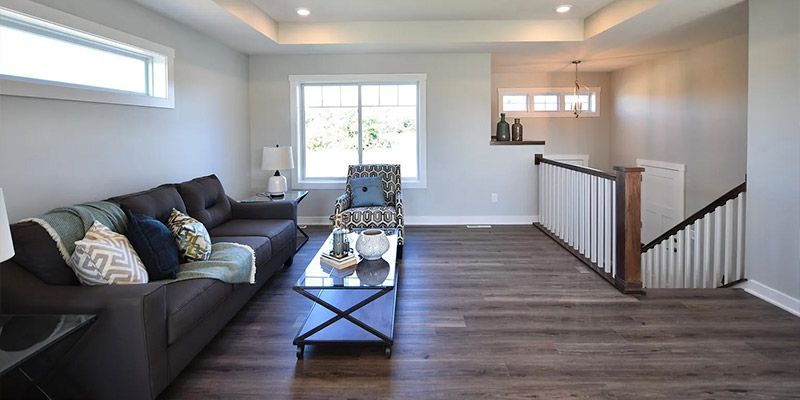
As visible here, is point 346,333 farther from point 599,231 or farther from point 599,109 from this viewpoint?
point 599,109

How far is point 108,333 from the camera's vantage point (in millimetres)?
2170

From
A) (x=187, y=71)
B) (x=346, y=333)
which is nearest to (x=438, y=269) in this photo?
(x=346, y=333)

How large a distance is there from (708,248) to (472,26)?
134 inches

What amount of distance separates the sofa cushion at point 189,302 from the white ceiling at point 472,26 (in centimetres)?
254

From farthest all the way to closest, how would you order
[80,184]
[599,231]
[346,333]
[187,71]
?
[187,71], [599,231], [80,184], [346,333]

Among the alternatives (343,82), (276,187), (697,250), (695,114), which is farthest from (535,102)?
(276,187)

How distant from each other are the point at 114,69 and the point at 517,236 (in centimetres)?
454

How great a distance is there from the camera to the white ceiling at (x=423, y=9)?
5027 mm

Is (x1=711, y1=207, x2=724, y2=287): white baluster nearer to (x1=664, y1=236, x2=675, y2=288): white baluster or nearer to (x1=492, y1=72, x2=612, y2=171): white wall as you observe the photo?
(x1=664, y1=236, x2=675, y2=288): white baluster

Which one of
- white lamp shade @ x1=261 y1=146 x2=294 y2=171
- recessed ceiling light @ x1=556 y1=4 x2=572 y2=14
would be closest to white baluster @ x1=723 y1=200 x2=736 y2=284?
recessed ceiling light @ x1=556 y1=4 x2=572 y2=14

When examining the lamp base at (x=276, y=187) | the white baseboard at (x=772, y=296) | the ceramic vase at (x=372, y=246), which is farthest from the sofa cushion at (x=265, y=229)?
the white baseboard at (x=772, y=296)

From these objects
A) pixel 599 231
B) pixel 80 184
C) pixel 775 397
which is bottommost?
pixel 775 397

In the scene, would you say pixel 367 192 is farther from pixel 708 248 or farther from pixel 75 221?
pixel 708 248

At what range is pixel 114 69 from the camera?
385cm
